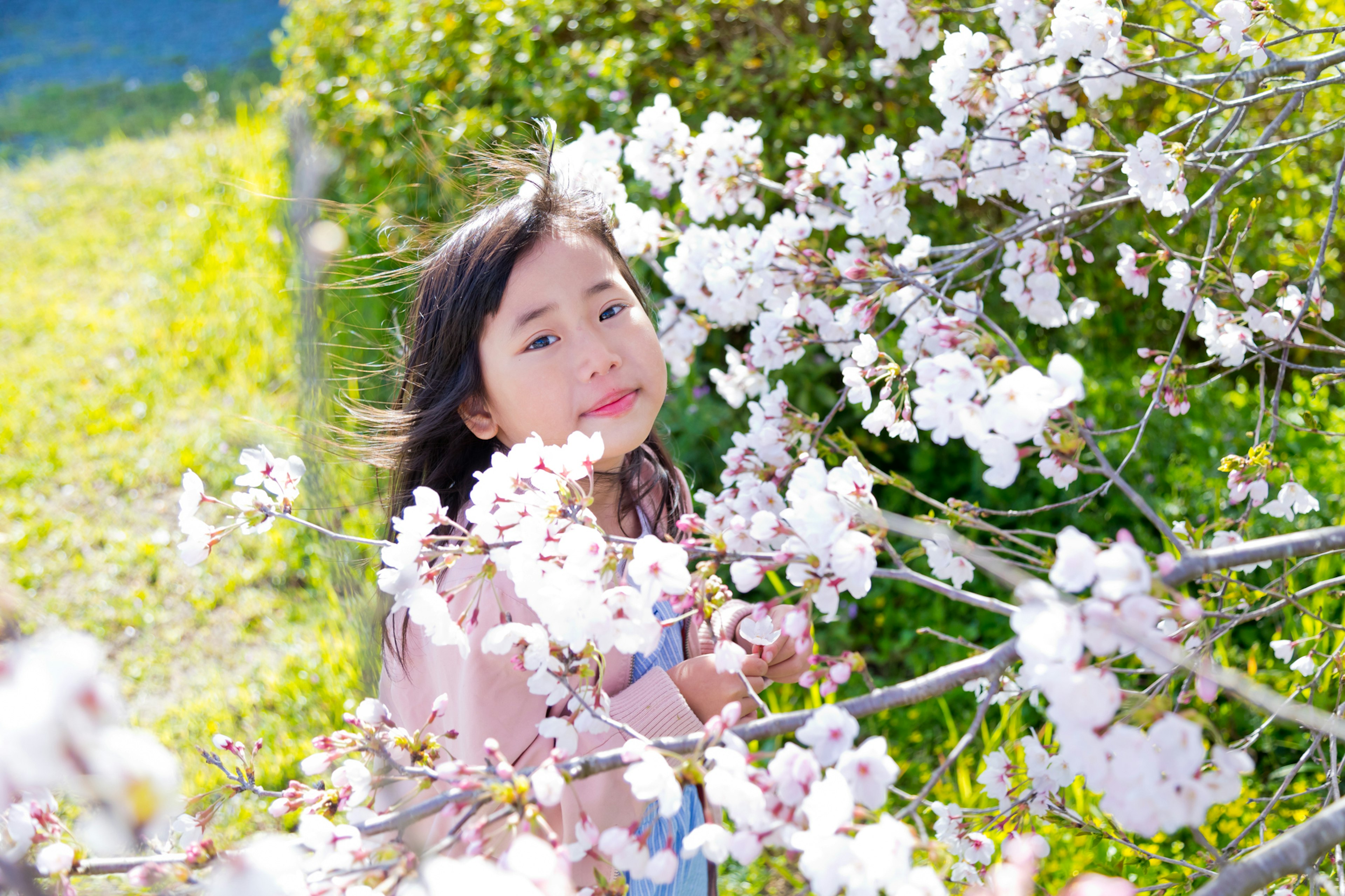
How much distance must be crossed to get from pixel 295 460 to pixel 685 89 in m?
2.48

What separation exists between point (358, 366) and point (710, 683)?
1.14m

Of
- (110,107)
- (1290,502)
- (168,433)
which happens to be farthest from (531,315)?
(110,107)

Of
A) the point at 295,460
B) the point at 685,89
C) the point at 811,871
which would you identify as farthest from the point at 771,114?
the point at 811,871

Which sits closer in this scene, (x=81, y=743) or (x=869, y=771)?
(x=81, y=743)

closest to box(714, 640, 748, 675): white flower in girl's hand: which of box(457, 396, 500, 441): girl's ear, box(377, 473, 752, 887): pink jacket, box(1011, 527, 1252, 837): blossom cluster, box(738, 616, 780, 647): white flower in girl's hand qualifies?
box(738, 616, 780, 647): white flower in girl's hand

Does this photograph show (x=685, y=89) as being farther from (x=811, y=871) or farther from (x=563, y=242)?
(x=811, y=871)

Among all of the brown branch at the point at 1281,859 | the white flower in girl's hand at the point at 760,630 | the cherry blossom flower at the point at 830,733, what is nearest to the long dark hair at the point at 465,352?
the white flower in girl's hand at the point at 760,630

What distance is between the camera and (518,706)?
148 centimetres

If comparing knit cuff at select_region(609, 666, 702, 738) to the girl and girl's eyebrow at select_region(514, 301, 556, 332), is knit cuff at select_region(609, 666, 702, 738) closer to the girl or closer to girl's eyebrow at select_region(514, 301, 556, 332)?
the girl

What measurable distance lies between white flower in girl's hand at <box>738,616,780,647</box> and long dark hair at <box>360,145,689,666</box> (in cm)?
62

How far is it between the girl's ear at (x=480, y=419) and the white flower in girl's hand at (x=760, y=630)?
0.72 meters

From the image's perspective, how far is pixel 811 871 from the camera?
830 mm

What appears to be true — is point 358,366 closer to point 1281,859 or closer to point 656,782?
point 656,782

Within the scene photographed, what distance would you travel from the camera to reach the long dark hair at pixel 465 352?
173 centimetres
